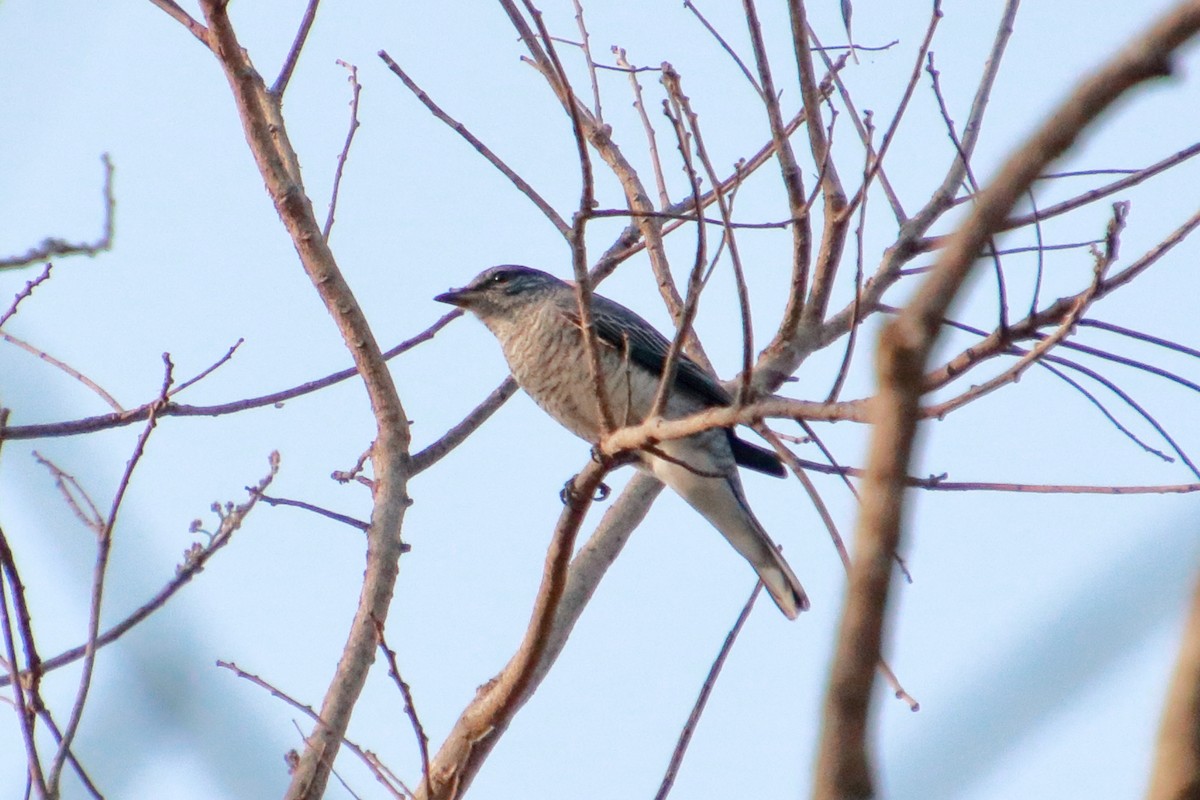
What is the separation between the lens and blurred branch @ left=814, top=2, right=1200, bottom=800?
5.13 feet

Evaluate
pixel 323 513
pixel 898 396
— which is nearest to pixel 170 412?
pixel 323 513

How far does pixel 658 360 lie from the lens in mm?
7043

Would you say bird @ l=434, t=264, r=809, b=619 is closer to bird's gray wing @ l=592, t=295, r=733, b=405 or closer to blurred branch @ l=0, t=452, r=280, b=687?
bird's gray wing @ l=592, t=295, r=733, b=405

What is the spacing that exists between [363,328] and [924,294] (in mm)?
3601

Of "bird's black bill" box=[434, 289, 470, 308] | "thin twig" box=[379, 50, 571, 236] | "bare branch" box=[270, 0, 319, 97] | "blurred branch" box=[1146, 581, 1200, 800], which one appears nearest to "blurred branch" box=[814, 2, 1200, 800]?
"blurred branch" box=[1146, 581, 1200, 800]

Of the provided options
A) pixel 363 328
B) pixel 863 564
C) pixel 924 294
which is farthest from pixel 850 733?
pixel 363 328

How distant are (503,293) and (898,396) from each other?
5980 millimetres

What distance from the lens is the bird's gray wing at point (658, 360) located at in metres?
6.45

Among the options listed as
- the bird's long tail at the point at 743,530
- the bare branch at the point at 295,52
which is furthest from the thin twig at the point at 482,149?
the bird's long tail at the point at 743,530

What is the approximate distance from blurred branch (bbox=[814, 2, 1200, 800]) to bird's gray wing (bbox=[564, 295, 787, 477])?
4.51 meters

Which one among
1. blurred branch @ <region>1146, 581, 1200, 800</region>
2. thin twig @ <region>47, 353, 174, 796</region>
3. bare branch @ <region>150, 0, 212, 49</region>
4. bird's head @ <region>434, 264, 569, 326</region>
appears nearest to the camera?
blurred branch @ <region>1146, 581, 1200, 800</region>

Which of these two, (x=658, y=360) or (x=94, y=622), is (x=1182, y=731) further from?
(x=658, y=360)

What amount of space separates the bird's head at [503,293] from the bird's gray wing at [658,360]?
0.96 feet

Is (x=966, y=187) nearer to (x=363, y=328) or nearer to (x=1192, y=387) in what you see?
(x=1192, y=387)
